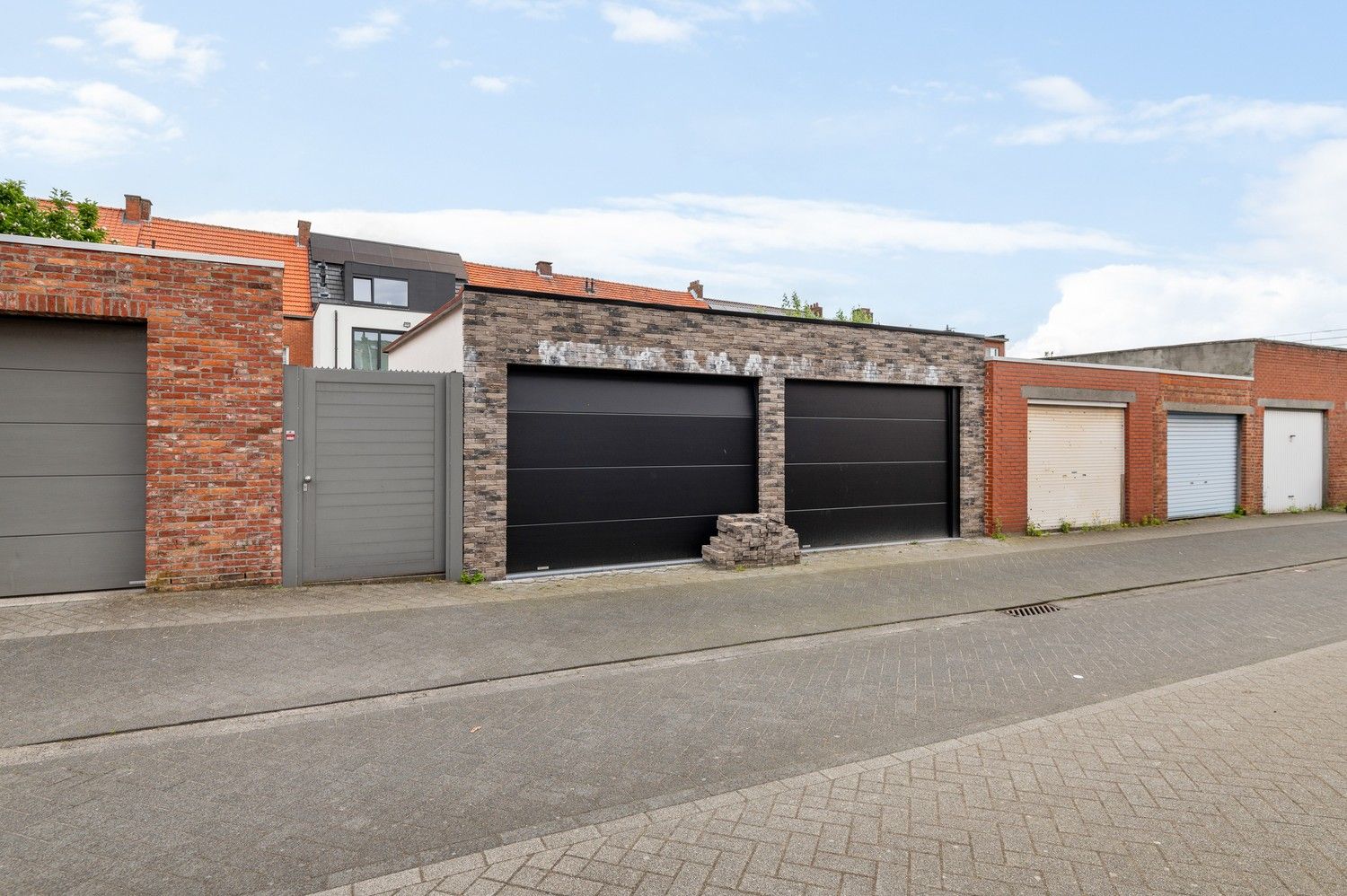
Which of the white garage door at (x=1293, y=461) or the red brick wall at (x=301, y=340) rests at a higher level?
the red brick wall at (x=301, y=340)

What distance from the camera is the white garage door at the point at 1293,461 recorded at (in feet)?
59.2

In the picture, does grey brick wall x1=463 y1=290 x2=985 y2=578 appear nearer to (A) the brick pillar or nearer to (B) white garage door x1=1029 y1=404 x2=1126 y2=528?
(A) the brick pillar

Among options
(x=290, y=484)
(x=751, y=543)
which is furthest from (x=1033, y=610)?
(x=290, y=484)

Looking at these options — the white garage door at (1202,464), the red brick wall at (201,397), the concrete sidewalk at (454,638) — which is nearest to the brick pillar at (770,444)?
the concrete sidewalk at (454,638)

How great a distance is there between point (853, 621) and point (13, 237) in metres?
9.18

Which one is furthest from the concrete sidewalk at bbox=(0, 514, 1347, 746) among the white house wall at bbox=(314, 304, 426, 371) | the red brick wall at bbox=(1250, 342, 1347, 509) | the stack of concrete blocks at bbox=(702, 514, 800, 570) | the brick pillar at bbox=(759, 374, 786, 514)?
the white house wall at bbox=(314, 304, 426, 371)

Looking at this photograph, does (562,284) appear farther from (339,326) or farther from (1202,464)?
(1202,464)

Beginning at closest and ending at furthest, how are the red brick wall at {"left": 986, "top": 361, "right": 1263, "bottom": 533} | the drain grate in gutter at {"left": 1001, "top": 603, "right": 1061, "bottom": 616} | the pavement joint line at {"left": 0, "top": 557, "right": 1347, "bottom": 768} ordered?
1. the pavement joint line at {"left": 0, "top": 557, "right": 1347, "bottom": 768}
2. the drain grate in gutter at {"left": 1001, "top": 603, "right": 1061, "bottom": 616}
3. the red brick wall at {"left": 986, "top": 361, "right": 1263, "bottom": 533}

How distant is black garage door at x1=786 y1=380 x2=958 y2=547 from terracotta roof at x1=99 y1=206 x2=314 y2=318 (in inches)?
886

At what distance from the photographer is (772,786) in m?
3.72

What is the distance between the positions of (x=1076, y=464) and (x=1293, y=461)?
8666 millimetres

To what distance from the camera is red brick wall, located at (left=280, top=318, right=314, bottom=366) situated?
91.3 feet

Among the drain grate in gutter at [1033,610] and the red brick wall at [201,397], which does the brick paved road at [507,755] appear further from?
the red brick wall at [201,397]

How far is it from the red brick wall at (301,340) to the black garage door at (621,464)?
21911mm
